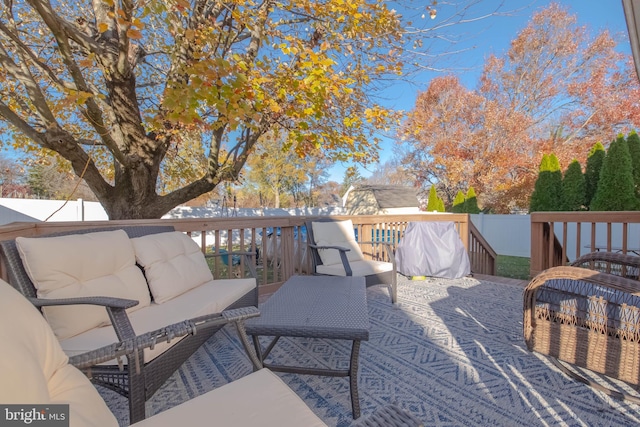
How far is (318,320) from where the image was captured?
1.75 metres

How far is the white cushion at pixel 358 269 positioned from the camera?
3273 millimetres

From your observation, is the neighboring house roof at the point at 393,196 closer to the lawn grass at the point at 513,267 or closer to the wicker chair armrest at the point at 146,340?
the lawn grass at the point at 513,267

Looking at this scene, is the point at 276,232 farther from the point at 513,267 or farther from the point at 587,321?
the point at 513,267

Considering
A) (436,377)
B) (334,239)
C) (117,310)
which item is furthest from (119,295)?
(334,239)

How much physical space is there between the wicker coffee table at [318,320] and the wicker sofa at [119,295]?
36cm

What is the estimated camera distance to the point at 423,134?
46.1 ft

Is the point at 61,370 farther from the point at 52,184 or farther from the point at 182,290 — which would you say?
the point at 52,184

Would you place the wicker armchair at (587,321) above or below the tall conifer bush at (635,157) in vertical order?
below

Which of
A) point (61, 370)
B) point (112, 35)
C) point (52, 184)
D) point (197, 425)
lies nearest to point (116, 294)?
point (61, 370)

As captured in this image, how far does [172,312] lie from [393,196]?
62.2 feet

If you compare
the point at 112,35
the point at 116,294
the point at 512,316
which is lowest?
the point at 512,316

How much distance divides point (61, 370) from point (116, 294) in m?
0.95

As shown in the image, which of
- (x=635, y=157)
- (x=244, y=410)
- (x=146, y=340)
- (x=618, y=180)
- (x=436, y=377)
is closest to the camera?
(x=244, y=410)

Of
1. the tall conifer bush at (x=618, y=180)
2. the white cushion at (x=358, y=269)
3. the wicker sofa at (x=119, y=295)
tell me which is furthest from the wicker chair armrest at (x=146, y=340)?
the tall conifer bush at (x=618, y=180)
